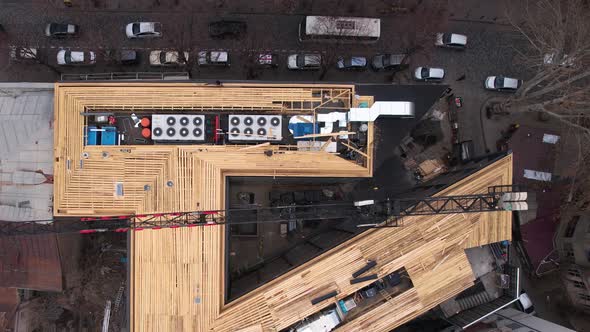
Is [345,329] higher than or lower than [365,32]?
lower

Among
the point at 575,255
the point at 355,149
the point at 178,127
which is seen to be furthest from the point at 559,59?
the point at 178,127

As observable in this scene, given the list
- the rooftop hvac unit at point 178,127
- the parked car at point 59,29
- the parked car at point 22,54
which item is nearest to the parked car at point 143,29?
the parked car at point 59,29

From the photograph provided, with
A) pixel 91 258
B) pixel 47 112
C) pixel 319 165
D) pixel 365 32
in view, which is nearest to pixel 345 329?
pixel 319 165

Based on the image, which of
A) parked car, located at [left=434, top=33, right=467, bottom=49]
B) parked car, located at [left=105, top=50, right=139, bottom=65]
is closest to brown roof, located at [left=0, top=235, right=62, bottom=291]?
parked car, located at [left=105, top=50, right=139, bottom=65]

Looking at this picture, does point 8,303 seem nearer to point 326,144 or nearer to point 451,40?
point 326,144

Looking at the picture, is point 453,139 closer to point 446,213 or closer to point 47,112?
point 446,213

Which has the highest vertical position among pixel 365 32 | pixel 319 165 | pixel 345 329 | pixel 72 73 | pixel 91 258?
pixel 365 32

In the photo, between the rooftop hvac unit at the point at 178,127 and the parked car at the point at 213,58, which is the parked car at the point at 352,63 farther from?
the rooftop hvac unit at the point at 178,127
